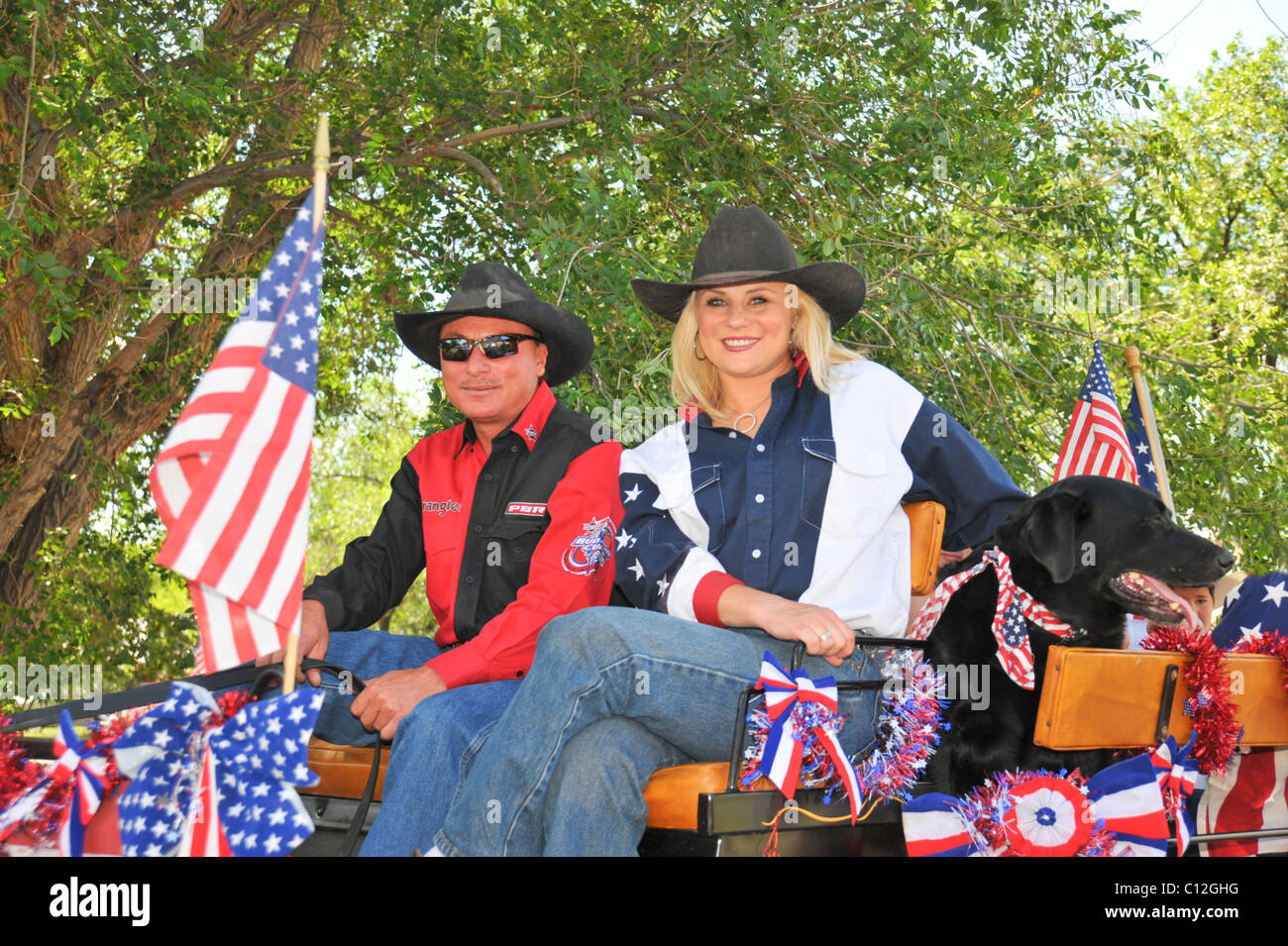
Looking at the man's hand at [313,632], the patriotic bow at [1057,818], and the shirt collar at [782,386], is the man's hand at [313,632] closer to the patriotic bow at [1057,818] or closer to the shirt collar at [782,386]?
the shirt collar at [782,386]

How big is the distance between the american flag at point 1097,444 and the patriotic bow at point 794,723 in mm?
2973

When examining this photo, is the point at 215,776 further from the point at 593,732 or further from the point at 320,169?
the point at 320,169

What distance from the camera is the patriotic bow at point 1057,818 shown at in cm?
291

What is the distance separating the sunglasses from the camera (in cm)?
429

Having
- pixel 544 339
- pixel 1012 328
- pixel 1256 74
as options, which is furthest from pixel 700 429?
pixel 1256 74

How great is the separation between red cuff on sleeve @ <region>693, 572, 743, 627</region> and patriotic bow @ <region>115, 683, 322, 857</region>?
3.80ft

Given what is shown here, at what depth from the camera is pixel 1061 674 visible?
2.87 meters

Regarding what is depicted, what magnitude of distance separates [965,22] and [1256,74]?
50.6 ft

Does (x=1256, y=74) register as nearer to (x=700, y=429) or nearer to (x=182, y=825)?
(x=700, y=429)

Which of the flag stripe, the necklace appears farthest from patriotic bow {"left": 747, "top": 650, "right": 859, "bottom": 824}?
the flag stripe

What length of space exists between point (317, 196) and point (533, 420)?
62.5 inches

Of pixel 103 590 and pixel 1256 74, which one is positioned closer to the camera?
pixel 103 590
